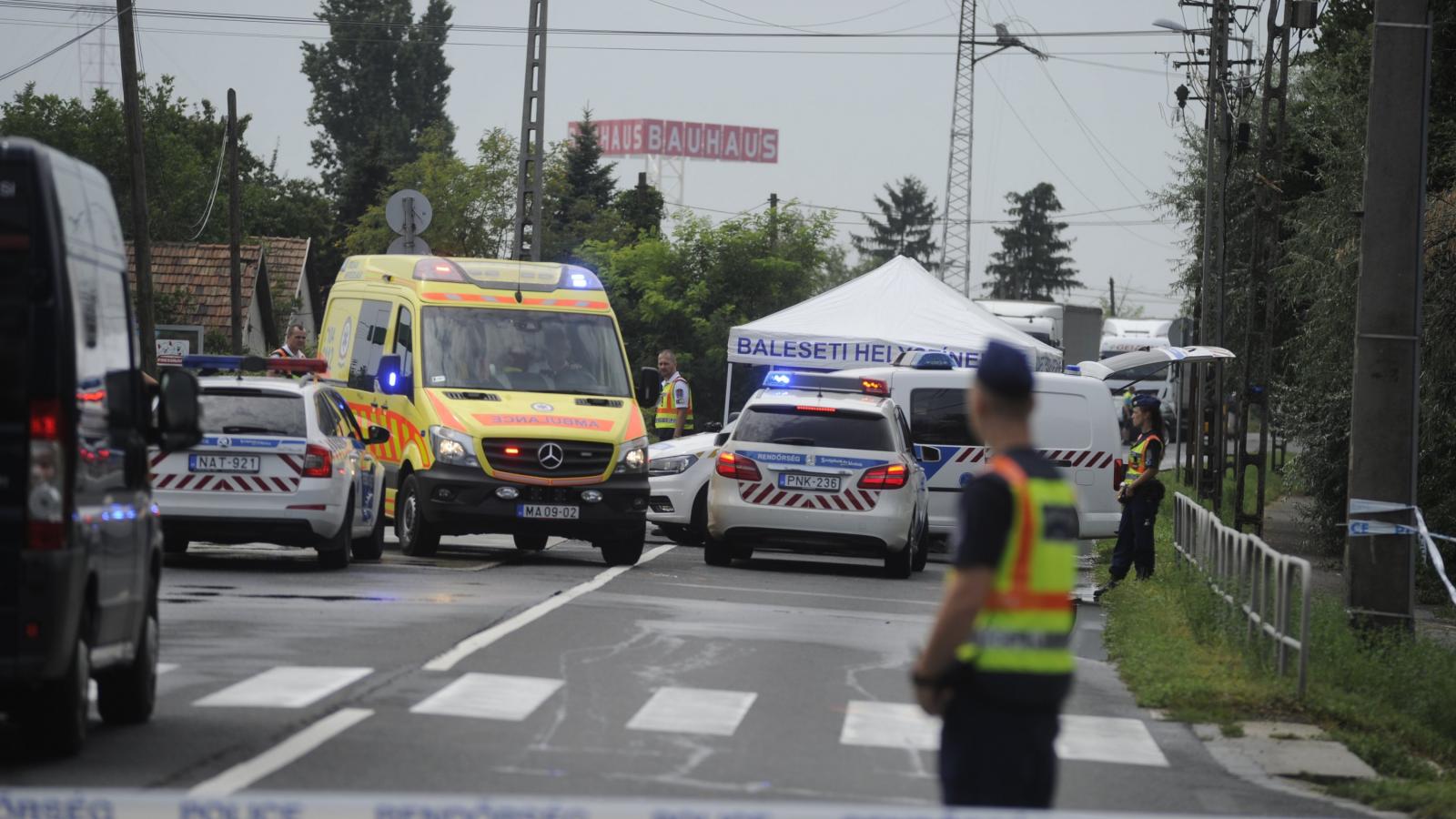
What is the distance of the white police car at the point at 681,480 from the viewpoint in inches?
911

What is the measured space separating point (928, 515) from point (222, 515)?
8.84 metres

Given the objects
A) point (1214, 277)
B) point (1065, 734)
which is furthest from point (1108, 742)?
point (1214, 277)

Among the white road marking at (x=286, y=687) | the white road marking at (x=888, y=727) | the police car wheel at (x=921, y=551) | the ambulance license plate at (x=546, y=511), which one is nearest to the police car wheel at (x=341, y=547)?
the ambulance license plate at (x=546, y=511)

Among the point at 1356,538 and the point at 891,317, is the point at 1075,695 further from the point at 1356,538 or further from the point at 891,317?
the point at 891,317

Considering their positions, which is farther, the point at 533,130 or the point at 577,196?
the point at 577,196

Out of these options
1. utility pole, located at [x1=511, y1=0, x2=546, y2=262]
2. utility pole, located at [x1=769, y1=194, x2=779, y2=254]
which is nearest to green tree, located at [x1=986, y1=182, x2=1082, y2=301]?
utility pole, located at [x1=769, y1=194, x2=779, y2=254]

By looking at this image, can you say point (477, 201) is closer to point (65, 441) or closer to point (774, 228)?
point (774, 228)

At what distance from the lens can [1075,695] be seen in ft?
40.5

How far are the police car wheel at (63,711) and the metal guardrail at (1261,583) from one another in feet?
20.5

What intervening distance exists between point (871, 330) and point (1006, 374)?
2673 cm

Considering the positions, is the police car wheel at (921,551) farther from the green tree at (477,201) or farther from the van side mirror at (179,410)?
the green tree at (477,201)

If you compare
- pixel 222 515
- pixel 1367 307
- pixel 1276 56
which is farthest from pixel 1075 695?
pixel 1276 56

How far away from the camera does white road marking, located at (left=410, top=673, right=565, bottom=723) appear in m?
10.1

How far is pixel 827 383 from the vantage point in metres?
22.6
